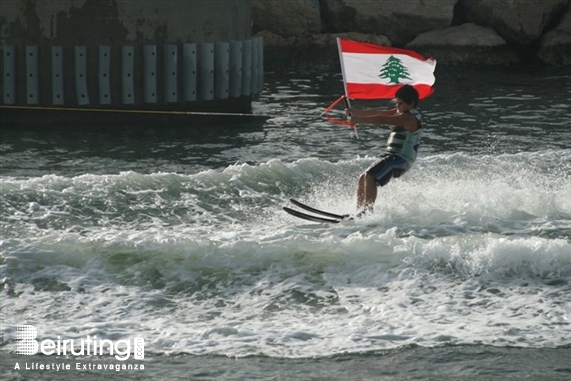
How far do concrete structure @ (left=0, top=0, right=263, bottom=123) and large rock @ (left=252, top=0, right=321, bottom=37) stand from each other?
7.61 metres

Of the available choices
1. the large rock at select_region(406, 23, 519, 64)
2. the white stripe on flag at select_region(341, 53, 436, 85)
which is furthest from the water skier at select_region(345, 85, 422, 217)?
the large rock at select_region(406, 23, 519, 64)

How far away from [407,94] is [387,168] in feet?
2.93

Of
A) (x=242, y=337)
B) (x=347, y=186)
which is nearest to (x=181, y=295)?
(x=242, y=337)

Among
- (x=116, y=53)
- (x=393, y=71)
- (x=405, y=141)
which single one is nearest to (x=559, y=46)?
(x=116, y=53)

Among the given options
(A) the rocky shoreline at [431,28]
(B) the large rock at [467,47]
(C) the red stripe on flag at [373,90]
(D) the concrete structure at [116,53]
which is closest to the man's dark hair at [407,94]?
(C) the red stripe on flag at [373,90]

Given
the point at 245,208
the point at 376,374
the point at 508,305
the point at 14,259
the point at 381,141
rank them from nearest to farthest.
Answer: the point at 376,374 < the point at 508,305 < the point at 14,259 < the point at 245,208 < the point at 381,141

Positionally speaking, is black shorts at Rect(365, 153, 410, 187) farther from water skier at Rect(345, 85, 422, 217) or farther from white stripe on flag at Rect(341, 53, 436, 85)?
white stripe on flag at Rect(341, 53, 436, 85)

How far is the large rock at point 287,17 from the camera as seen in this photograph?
2734 cm

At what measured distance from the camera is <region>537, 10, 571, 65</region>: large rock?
26.0 metres

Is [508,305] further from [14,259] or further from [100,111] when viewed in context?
[100,111]

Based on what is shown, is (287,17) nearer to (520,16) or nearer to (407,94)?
(520,16)

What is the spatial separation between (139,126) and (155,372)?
11.3 m

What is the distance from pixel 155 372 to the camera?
8367 mm

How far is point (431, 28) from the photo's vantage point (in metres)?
27.2
